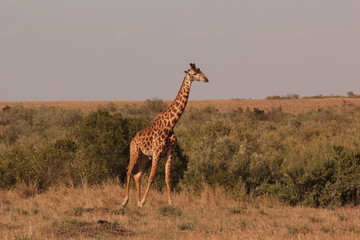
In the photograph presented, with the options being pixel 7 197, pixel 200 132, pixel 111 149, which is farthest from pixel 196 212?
pixel 200 132

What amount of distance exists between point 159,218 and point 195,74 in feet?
10.9

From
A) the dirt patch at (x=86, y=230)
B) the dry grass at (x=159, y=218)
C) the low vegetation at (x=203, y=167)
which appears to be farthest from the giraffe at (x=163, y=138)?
the dirt patch at (x=86, y=230)

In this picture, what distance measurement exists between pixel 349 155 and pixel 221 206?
149 inches

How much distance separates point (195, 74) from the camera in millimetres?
11852

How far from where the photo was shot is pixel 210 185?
13.7 meters

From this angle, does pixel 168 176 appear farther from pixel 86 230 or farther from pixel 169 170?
pixel 86 230

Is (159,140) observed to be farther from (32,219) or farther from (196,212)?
(32,219)

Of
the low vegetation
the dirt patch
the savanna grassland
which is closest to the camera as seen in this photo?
the dirt patch

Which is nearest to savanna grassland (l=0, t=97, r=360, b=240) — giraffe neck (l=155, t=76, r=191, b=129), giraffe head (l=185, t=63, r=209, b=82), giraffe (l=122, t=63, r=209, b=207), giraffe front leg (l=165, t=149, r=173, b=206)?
giraffe front leg (l=165, t=149, r=173, b=206)

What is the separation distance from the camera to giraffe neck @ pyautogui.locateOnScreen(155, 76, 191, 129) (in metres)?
12.1

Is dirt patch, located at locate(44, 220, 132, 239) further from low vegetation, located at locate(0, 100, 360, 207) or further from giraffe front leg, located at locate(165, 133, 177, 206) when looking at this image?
low vegetation, located at locate(0, 100, 360, 207)

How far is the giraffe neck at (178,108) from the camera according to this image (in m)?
12.1

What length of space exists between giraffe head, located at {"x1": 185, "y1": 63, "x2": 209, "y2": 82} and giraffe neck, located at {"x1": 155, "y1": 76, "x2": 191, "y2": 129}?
0.16m

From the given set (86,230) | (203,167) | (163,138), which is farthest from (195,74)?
(86,230)
